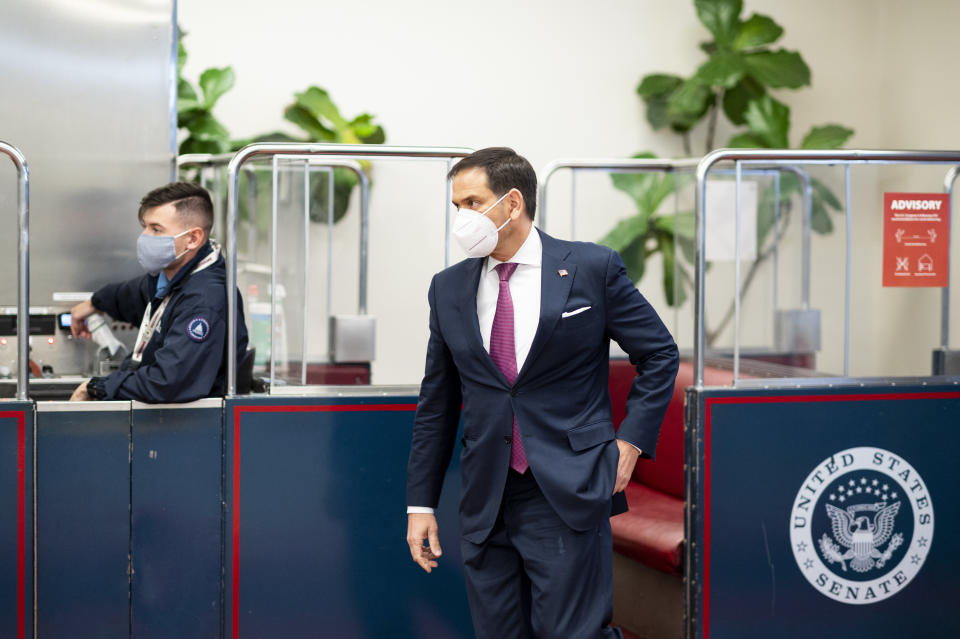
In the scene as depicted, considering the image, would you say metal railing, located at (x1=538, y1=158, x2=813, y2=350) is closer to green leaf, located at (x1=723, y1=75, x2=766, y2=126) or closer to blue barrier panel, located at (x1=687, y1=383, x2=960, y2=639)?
blue barrier panel, located at (x1=687, y1=383, x2=960, y2=639)

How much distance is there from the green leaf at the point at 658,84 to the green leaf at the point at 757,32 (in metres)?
0.42

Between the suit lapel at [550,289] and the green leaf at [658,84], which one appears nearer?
the suit lapel at [550,289]

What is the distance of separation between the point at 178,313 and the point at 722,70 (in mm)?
4458

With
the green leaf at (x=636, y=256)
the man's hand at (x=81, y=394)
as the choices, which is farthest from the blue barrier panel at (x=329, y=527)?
the green leaf at (x=636, y=256)

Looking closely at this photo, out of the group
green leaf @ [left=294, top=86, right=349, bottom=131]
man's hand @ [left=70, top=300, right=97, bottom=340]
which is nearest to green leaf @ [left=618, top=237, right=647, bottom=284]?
green leaf @ [left=294, top=86, right=349, bottom=131]

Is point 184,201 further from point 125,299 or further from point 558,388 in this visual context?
point 558,388

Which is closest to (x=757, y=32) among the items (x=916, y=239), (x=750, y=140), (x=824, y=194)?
(x=750, y=140)

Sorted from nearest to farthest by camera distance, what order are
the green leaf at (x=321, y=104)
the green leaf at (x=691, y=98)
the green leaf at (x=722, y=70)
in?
1. the green leaf at (x=321, y=104)
2. the green leaf at (x=722, y=70)
3. the green leaf at (x=691, y=98)

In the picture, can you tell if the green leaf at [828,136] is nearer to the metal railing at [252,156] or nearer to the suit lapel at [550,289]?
the metal railing at [252,156]

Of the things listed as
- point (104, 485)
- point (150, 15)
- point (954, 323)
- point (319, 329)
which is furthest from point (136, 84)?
point (954, 323)

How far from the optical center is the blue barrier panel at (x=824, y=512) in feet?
10.2

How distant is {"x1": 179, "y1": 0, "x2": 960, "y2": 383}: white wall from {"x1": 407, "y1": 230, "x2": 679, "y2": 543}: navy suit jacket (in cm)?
368

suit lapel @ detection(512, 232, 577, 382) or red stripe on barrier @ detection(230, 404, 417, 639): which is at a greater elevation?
suit lapel @ detection(512, 232, 577, 382)

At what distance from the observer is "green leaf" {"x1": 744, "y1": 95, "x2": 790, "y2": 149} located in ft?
21.4
